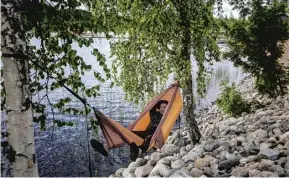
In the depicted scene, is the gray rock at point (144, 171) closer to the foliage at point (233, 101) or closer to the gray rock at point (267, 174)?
the gray rock at point (267, 174)

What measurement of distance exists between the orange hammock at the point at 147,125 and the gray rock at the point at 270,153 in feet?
7.54

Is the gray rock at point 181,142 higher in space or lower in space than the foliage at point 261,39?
lower

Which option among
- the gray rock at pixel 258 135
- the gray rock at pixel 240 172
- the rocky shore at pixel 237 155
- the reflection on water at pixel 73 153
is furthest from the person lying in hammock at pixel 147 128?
the gray rock at pixel 240 172

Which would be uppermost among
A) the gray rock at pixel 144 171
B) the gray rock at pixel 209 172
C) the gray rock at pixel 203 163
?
the gray rock at pixel 203 163

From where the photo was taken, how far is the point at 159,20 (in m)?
5.38

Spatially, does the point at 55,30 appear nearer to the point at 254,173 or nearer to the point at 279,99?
the point at 254,173

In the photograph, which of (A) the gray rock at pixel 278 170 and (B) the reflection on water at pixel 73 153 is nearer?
(A) the gray rock at pixel 278 170

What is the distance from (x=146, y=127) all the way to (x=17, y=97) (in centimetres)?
667

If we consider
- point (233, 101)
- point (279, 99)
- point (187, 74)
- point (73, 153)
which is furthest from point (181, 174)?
point (73, 153)

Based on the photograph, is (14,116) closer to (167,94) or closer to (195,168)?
(195,168)

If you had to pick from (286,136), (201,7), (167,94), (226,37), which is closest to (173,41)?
(201,7)

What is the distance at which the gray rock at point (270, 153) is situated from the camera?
18.1ft

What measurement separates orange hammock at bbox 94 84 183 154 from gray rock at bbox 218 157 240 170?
1.83 m

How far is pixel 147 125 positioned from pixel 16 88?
21.9ft
